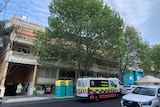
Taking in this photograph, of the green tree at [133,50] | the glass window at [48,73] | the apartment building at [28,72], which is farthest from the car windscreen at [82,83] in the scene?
the green tree at [133,50]

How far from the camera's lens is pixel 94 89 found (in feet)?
47.8

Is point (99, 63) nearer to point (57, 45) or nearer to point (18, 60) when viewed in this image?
point (57, 45)

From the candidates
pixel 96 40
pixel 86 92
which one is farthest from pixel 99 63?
pixel 86 92

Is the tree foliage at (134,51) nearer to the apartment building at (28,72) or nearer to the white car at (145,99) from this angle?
the apartment building at (28,72)

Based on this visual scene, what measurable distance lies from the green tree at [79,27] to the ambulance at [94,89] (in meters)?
4.34

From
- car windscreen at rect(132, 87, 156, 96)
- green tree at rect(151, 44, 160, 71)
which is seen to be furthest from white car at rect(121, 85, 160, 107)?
green tree at rect(151, 44, 160, 71)

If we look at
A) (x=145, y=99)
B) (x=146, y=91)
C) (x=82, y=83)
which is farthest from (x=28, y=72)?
(x=145, y=99)

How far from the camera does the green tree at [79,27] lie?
58.2 ft

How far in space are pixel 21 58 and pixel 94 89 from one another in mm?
10968

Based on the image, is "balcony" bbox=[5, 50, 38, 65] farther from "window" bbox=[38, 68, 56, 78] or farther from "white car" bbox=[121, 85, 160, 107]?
"white car" bbox=[121, 85, 160, 107]

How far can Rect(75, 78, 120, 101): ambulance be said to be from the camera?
14125mm

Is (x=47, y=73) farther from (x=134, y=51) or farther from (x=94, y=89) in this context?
(x=134, y=51)

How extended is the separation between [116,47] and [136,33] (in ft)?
32.2

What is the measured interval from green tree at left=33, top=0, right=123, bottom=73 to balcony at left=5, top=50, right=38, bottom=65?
3167mm
